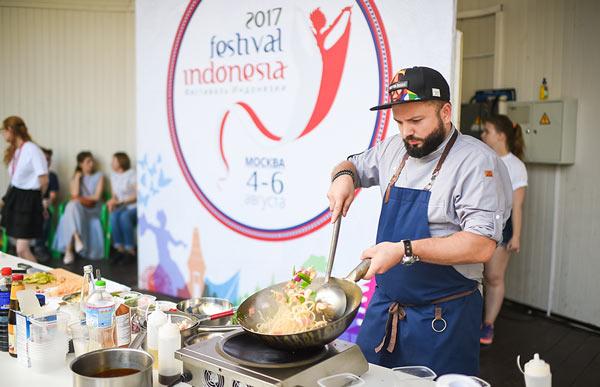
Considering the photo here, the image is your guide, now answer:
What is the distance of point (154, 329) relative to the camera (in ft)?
6.57

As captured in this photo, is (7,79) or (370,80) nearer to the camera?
(370,80)

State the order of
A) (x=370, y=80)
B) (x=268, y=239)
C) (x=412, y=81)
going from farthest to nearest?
(x=268, y=239) < (x=370, y=80) < (x=412, y=81)

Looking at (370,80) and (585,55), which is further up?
(585,55)

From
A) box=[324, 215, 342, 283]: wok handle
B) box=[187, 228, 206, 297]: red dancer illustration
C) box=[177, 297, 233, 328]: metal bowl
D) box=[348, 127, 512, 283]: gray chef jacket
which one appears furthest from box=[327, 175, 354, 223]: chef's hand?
box=[187, 228, 206, 297]: red dancer illustration

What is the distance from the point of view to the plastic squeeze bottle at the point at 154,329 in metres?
2.01

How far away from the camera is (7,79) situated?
7598 mm

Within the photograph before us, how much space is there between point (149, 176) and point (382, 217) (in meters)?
3.39

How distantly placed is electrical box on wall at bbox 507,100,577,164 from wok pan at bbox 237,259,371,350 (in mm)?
3732

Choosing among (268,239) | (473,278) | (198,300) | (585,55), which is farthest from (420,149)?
(585,55)

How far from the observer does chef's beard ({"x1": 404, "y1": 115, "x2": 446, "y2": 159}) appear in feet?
7.52

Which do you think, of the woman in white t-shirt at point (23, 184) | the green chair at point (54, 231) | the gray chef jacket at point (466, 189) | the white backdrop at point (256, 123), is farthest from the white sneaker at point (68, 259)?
the gray chef jacket at point (466, 189)

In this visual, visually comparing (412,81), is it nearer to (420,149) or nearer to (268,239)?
(420,149)

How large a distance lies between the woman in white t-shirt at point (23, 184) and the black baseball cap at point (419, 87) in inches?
176

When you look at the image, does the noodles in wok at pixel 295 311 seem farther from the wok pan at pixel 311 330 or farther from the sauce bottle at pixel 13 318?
the sauce bottle at pixel 13 318
